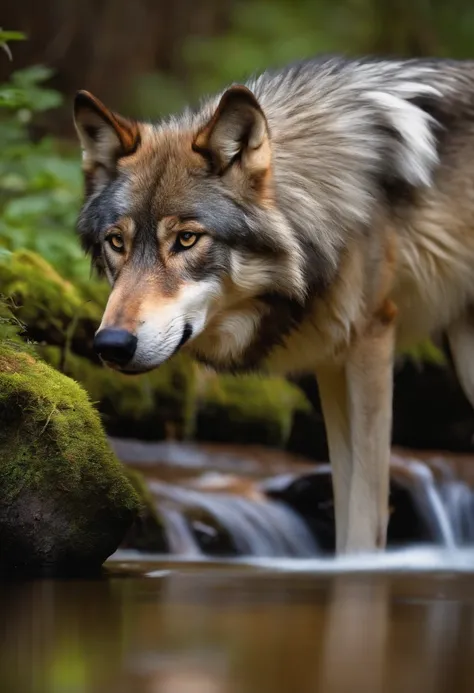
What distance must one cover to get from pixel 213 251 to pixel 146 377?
285 cm

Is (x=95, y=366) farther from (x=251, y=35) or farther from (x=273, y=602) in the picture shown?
(x=251, y=35)

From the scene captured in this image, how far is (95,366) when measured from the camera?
662 centimetres

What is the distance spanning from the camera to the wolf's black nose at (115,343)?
388 centimetres

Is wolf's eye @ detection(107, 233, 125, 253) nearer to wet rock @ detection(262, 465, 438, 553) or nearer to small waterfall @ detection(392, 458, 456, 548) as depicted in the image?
wet rock @ detection(262, 465, 438, 553)

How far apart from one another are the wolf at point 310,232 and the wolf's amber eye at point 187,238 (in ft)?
0.04

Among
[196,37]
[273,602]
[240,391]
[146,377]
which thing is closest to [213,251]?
[273,602]

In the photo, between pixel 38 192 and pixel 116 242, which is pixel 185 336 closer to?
pixel 116 242

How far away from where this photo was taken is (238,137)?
438 centimetres

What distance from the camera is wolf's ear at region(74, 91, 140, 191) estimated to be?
14.9 ft

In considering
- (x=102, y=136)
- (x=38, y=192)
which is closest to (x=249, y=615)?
(x=102, y=136)

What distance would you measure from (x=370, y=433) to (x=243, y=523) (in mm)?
1036

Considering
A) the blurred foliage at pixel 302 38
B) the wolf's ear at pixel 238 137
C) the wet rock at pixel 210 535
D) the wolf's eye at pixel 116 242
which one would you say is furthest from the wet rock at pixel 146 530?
the blurred foliage at pixel 302 38

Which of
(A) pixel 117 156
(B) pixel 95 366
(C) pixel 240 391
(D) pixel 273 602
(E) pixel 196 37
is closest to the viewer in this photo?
(D) pixel 273 602

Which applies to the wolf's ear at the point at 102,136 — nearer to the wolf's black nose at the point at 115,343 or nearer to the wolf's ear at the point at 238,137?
the wolf's ear at the point at 238,137
